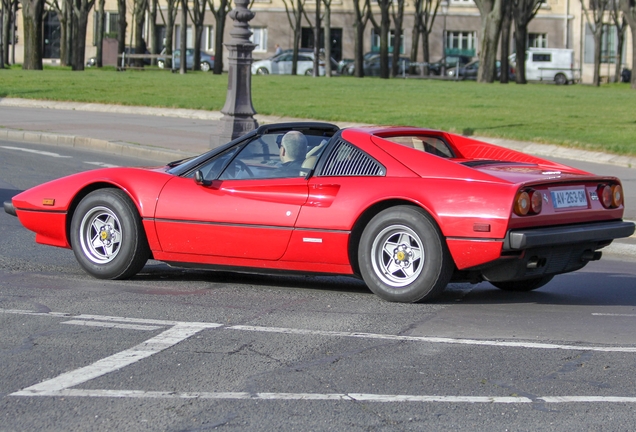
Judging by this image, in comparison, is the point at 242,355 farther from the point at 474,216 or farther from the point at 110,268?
the point at 110,268

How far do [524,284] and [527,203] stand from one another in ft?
4.25

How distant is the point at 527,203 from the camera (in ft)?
21.7

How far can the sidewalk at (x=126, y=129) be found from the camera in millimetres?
17641

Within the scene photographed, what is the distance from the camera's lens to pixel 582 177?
278 inches

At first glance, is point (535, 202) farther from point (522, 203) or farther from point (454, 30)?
point (454, 30)

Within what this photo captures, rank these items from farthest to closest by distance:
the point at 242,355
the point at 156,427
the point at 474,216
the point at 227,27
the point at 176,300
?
the point at 227,27 → the point at 176,300 → the point at 474,216 → the point at 242,355 → the point at 156,427

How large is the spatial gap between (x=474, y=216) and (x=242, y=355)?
1905 millimetres

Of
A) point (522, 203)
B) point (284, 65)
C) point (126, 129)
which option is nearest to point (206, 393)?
point (522, 203)

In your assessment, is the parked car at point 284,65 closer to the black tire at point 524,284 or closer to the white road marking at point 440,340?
the black tire at point 524,284

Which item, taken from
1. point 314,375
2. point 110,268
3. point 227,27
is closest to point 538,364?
point 314,375

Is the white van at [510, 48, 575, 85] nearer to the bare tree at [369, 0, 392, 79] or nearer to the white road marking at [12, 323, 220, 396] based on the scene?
the bare tree at [369, 0, 392, 79]

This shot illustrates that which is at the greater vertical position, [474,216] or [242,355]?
[474,216]

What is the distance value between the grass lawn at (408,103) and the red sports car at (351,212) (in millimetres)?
10896

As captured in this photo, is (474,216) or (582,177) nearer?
(474,216)
